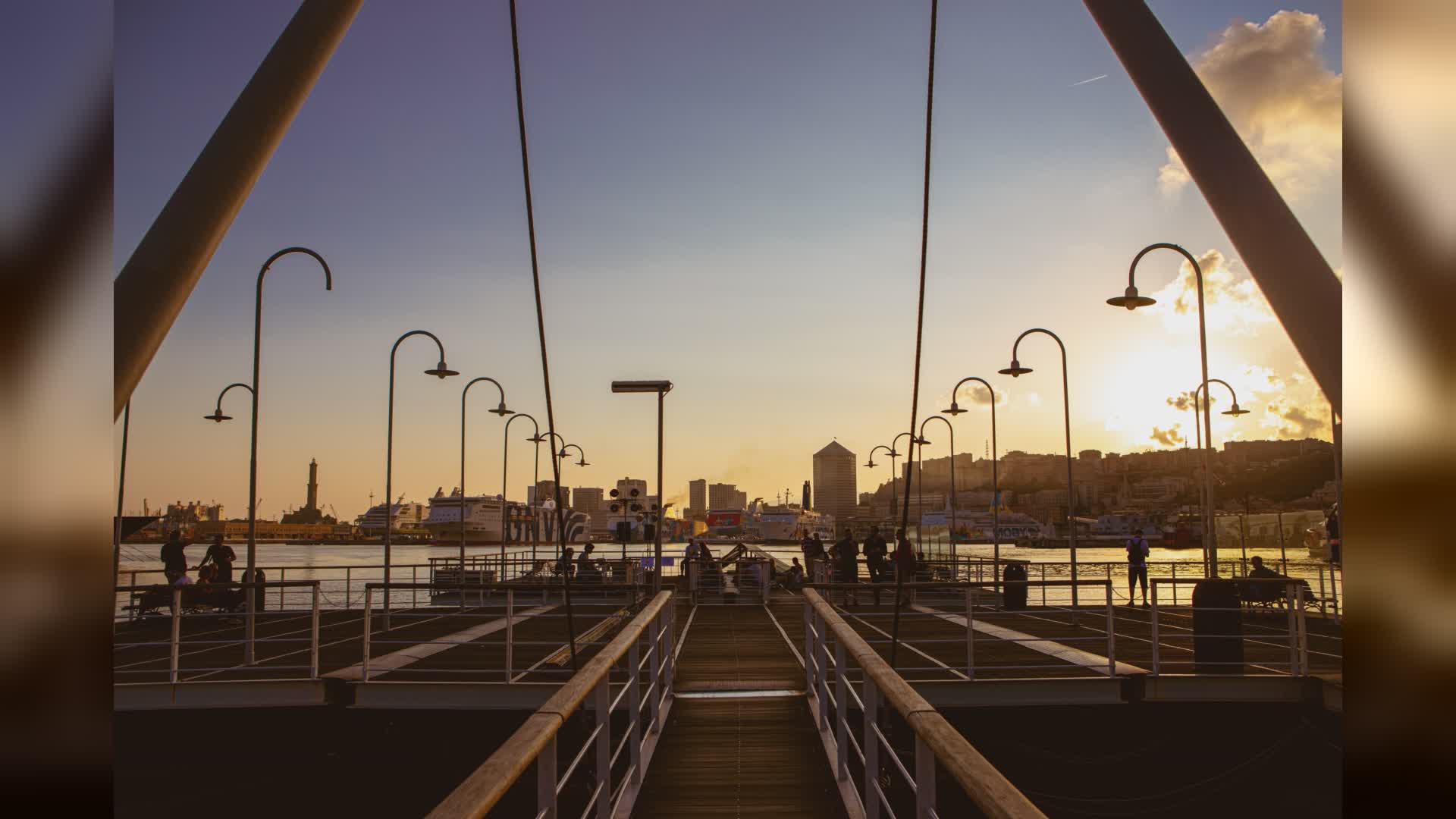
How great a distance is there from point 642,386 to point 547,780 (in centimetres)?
1057

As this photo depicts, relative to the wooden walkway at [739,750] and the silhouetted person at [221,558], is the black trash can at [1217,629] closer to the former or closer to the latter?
the wooden walkway at [739,750]

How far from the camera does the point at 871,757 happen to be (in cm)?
520

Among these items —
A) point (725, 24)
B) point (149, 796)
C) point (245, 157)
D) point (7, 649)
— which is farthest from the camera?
point (149, 796)

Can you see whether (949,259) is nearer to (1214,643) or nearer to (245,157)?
(245,157)

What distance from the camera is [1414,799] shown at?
1.01 meters

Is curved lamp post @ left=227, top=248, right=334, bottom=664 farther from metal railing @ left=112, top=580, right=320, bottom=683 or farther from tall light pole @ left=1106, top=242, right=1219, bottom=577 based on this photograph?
tall light pole @ left=1106, top=242, right=1219, bottom=577

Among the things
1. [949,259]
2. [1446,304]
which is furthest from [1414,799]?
[949,259]

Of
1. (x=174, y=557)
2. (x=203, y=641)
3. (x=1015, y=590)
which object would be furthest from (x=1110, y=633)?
(x=174, y=557)

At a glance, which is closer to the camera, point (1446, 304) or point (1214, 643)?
point (1446, 304)

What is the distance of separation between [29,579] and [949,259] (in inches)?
298

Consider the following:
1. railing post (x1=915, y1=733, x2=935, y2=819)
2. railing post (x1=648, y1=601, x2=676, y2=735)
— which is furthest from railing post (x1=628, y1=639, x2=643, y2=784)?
railing post (x1=915, y1=733, x2=935, y2=819)

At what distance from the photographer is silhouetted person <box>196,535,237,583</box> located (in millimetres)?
18859

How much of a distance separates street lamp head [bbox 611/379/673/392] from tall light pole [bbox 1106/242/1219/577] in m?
7.01

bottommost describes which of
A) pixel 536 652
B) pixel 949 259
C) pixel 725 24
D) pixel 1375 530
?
pixel 536 652
